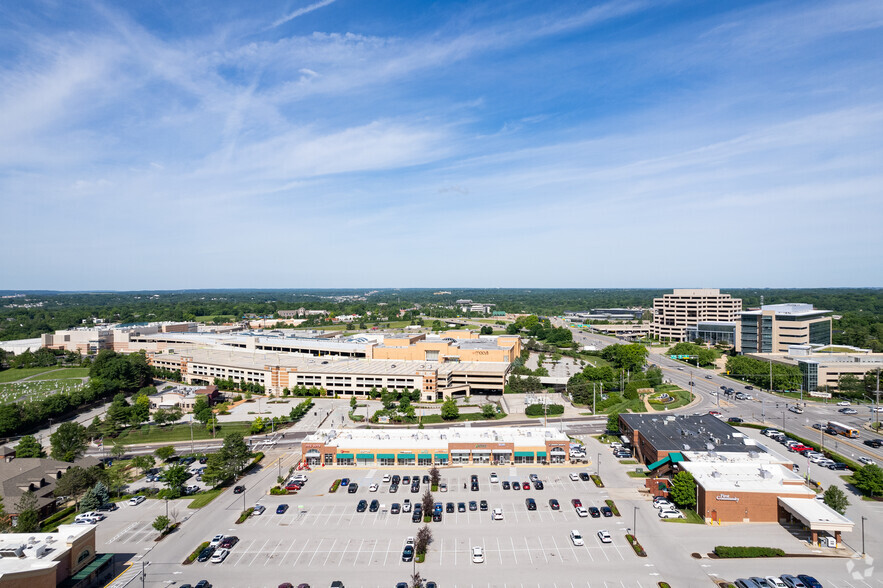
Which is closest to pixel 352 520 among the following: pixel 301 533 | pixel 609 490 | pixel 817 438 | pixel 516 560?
pixel 301 533

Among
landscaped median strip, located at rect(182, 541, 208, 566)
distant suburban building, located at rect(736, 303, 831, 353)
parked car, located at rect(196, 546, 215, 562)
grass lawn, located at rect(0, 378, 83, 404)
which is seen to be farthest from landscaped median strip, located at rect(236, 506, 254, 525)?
distant suburban building, located at rect(736, 303, 831, 353)

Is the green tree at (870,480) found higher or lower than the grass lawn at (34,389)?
higher

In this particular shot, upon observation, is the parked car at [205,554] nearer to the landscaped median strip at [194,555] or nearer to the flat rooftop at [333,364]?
the landscaped median strip at [194,555]

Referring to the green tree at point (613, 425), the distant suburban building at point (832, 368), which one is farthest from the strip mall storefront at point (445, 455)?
the distant suburban building at point (832, 368)

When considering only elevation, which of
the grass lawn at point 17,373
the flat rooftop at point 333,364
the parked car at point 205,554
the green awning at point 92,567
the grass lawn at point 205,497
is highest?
the flat rooftop at point 333,364

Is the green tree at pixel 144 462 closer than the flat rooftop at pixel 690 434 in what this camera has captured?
No

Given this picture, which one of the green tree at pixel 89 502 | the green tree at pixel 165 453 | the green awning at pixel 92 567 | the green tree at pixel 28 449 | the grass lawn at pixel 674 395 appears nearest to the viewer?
the green awning at pixel 92 567

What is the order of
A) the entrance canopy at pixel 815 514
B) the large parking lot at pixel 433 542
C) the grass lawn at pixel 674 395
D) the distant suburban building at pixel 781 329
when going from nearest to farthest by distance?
the large parking lot at pixel 433 542 < the entrance canopy at pixel 815 514 < the grass lawn at pixel 674 395 < the distant suburban building at pixel 781 329
